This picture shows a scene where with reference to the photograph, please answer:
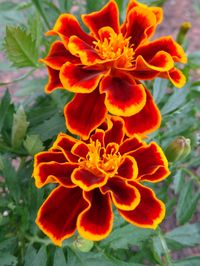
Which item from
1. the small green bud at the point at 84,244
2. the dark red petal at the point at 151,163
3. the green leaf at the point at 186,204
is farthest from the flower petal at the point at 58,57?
the green leaf at the point at 186,204

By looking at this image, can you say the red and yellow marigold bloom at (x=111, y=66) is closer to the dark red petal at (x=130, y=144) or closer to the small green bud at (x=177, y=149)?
the dark red petal at (x=130, y=144)

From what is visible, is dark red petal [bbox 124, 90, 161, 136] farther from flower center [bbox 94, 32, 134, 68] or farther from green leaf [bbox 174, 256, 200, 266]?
green leaf [bbox 174, 256, 200, 266]

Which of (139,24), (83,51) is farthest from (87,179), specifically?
(139,24)

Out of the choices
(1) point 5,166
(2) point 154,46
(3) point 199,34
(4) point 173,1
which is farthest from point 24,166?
(4) point 173,1

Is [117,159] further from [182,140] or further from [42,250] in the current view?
[42,250]

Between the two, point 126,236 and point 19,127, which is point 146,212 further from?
point 19,127

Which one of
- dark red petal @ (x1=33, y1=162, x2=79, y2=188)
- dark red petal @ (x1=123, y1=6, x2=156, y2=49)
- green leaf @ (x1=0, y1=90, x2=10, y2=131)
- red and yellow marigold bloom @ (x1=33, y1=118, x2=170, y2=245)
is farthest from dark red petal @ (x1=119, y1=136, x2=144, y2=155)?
green leaf @ (x1=0, y1=90, x2=10, y2=131)
